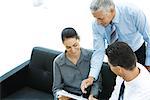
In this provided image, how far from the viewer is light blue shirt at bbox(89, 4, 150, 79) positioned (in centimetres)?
208

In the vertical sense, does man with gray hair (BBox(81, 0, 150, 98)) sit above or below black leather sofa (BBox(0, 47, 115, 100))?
above

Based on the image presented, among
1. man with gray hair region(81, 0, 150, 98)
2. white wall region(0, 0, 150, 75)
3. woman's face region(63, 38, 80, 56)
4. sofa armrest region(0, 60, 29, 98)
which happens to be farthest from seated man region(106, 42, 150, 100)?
sofa armrest region(0, 60, 29, 98)

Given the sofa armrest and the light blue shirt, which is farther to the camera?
the sofa armrest

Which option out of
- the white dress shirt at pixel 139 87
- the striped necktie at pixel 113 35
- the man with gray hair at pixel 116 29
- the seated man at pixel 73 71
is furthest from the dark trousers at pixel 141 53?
the white dress shirt at pixel 139 87

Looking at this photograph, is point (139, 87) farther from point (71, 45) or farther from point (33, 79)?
point (33, 79)

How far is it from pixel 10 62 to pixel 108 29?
134cm

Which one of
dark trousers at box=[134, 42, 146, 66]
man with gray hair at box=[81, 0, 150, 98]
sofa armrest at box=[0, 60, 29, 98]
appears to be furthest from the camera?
sofa armrest at box=[0, 60, 29, 98]

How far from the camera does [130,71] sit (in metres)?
1.64

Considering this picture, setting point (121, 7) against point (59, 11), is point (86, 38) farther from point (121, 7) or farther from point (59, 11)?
point (121, 7)

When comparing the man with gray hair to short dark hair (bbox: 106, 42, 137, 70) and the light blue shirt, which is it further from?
short dark hair (bbox: 106, 42, 137, 70)

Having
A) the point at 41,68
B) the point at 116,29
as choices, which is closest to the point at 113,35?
the point at 116,29

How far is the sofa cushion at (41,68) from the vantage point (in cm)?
→ 290

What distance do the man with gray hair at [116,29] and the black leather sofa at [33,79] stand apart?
0.67 m

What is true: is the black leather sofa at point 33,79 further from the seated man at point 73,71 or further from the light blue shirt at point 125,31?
Result: the light blue shirt at point 125,31
